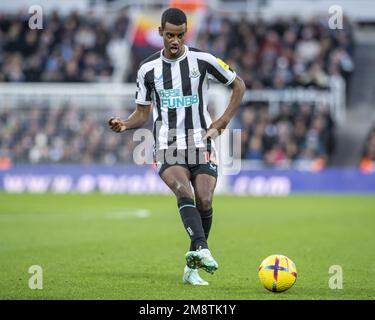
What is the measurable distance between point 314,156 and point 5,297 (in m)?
19.8

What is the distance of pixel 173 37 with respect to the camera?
8.80 m

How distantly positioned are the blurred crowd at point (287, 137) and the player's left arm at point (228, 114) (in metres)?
17.7

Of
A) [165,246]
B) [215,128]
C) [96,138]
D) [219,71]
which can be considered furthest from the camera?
[96,138]

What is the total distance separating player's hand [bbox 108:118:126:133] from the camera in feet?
29.5

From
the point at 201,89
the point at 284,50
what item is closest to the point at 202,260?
the point at 201,89

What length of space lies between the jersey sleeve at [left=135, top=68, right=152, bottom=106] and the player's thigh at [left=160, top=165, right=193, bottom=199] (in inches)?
32.1

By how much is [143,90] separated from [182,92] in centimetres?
45

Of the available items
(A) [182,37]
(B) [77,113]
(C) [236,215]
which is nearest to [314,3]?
(B) [77,113]

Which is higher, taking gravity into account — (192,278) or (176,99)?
(176,99)

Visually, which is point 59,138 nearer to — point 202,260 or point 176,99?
point 176,99

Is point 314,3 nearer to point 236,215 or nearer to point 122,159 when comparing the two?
point 122,159

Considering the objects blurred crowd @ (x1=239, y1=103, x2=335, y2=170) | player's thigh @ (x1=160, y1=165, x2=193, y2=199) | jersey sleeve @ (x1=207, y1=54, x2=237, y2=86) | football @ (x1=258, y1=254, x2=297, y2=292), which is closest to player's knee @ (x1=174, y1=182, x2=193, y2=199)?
player's thigh @ (x1=160, y1=165, x2=193, y2=199)

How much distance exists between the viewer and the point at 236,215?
19016 mm

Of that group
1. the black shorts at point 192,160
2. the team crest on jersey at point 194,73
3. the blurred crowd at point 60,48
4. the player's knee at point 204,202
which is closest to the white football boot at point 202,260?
the player's knee at point 204,202
